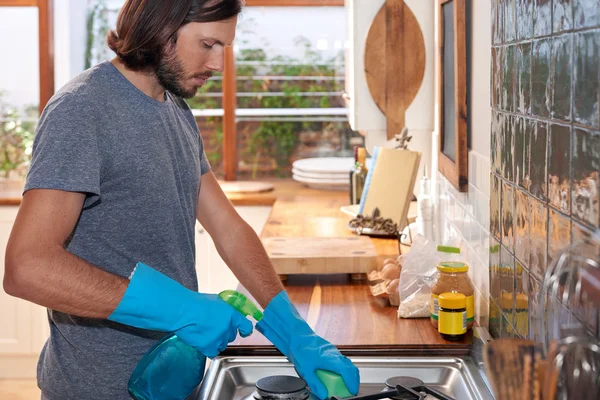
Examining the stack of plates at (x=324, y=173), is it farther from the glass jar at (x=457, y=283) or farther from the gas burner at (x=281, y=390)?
the gas burner at (x=281, y=390)

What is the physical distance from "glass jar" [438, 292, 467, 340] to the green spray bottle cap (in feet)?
1.14

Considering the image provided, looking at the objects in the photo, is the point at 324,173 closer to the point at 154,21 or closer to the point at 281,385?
the point at 154,21

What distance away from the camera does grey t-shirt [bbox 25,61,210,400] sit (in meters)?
1.42

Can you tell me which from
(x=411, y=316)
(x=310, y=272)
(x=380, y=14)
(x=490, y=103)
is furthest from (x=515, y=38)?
(x=380, y=14)

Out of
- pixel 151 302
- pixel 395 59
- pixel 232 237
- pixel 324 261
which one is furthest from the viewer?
pixel 395 59

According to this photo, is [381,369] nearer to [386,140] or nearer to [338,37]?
[386,140]

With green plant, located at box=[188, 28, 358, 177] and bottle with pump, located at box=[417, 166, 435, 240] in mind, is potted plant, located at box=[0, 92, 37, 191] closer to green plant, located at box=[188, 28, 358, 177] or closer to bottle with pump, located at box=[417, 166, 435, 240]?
green plant, located at box=[188, 28, 358, 177]

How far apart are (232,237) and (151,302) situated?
526 millimetres

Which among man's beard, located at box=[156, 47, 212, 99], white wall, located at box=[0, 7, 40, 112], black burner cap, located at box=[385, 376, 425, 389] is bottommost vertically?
black burner cap, located at box=[385, 376, 425, 389]

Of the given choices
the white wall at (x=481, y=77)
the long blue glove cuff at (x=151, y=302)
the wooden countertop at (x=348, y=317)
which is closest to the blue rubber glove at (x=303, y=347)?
the wooden countertop at (x=348, y=317)

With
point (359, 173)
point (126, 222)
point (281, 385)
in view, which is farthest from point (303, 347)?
point (359, 173)

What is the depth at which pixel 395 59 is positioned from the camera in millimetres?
2824

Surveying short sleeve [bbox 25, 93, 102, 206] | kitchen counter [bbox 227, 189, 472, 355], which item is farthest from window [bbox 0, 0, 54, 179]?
short sleeve [bbox 25, 93, 102, 206]

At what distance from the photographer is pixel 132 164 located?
4.78ft
